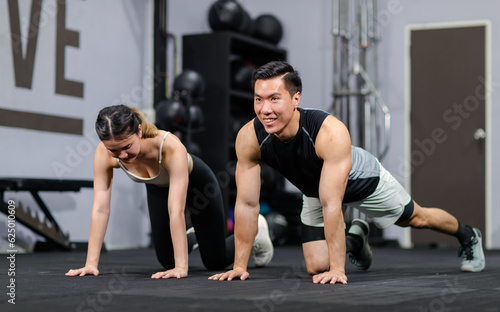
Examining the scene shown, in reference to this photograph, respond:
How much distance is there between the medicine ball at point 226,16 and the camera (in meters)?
6.69

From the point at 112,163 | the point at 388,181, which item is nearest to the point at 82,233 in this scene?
the point at 112,163

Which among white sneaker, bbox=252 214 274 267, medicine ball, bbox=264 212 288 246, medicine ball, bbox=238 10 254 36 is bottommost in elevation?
medicine ball, bbox=264 212 288 246

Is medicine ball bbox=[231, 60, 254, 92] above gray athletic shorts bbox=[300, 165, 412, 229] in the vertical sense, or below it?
above

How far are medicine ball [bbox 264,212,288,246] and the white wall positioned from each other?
1162mm

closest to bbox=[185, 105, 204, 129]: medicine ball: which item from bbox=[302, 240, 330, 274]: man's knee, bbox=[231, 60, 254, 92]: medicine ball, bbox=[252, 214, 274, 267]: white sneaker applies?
bbox=[231, 60, 254, 92]: medicine ball

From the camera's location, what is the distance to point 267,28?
23.8 feet

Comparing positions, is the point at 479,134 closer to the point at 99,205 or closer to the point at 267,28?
the point at 267,28

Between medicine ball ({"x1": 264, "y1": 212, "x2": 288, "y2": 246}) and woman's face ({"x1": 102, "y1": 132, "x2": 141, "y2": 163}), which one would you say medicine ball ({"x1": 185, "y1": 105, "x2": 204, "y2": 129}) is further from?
woman's face ({"x1": 102, "y1": 132, "x2": 141, "y2": 163})

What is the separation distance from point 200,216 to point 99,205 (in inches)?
21.0

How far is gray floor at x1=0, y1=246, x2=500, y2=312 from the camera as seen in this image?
2018 millimetres

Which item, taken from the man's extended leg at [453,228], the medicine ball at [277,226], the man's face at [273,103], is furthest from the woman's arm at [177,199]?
the medicine ball at [277,226]

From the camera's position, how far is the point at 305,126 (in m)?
2.77

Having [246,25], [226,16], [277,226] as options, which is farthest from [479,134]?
[226,16]

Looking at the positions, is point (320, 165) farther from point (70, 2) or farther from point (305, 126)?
point (70, 2)
